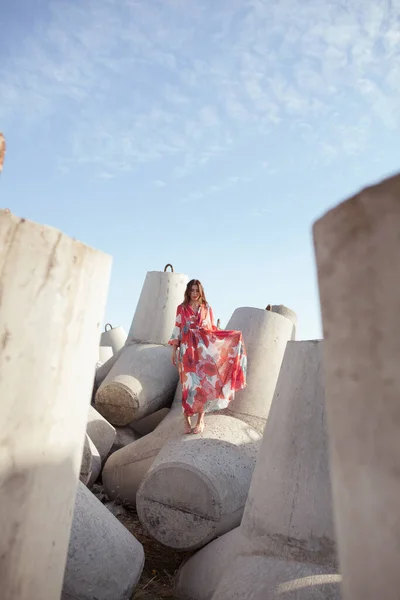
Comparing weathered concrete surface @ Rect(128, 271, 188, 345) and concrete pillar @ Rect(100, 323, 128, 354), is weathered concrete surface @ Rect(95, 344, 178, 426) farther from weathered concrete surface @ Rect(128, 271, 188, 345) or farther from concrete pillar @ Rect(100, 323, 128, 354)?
concrete pillar @ Rect(100, 323, 128, 354)

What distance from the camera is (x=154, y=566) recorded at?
3301mm

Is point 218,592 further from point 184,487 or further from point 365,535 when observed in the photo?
point 365,535

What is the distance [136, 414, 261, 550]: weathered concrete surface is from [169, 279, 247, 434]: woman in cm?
103

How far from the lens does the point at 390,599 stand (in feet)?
2.38

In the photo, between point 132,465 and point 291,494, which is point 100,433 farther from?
point 291,494

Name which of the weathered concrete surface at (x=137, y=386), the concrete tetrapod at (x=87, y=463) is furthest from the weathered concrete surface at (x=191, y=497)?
the weathered concrete surface at (x=137, y=386)

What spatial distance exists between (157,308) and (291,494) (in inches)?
166

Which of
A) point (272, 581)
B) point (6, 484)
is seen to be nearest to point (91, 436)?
point (272, 581)

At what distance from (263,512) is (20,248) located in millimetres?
1813

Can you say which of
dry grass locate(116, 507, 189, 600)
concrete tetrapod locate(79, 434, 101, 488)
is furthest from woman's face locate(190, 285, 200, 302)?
dry grass locate(116, 507, 189, 600)

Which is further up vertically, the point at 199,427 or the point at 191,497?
the point at 199,427

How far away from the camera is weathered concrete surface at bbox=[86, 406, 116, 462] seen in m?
4.29

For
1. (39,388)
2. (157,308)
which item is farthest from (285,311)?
(39,388)

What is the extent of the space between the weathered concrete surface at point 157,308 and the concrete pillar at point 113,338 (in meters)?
3.35
